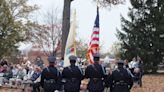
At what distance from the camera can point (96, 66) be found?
15.7 meters

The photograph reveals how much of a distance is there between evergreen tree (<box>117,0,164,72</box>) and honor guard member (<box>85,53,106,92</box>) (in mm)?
29088

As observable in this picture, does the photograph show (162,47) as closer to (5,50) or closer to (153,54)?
(153,54)

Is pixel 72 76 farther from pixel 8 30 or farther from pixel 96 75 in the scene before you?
pixel 8 30

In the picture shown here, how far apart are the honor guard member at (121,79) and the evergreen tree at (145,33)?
29.3m

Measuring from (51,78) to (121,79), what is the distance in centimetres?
229

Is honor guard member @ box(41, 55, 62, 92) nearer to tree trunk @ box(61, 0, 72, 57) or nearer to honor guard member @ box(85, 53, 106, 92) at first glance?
honor guard member @ box(85, 53, 106, 92)

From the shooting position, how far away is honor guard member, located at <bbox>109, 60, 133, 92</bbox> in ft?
50.1

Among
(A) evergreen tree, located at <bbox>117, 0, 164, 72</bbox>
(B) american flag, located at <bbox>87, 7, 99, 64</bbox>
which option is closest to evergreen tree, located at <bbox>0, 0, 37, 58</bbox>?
(A) evergreen tree, located at <bbox>117, 0, 164, 72</bbox>

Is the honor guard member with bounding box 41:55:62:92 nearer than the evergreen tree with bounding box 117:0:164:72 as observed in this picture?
Yes

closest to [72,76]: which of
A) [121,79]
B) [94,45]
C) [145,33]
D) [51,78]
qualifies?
[51,78]

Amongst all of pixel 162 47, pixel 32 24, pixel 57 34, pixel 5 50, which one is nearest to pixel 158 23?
pixel 162 47

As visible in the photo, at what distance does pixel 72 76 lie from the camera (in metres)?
15.7

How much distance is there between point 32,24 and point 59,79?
45319mm

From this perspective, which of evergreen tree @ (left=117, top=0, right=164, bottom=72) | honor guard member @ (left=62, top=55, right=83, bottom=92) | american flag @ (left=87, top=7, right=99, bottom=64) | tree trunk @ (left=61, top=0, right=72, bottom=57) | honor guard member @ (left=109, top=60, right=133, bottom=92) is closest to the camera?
honor guard member @ (left=109, top=60, right=133, bottom=92)
